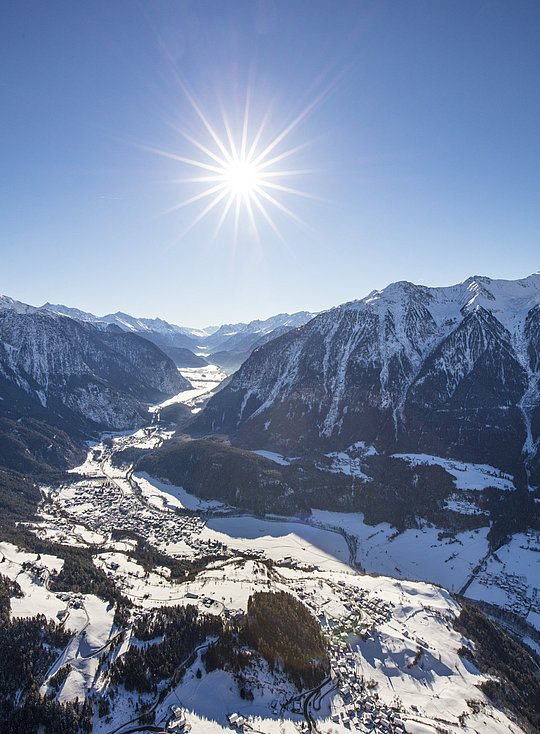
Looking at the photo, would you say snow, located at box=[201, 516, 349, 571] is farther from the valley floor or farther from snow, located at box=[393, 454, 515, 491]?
snow, located at box=[393, 454, 515, 491]

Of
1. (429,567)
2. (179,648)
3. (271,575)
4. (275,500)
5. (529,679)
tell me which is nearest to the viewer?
(179,648)

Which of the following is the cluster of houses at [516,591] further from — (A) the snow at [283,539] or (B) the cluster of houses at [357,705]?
(B) the cluster of houses at [357,705]

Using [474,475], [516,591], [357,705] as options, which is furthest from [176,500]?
[474,475]

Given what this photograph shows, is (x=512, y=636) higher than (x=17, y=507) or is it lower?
higher

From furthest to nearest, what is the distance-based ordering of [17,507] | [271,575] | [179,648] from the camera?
1. [17,507]
2. [271,575]
3. [179,648]

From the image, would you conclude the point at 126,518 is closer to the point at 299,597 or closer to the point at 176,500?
the point at 176,500

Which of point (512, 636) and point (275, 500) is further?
point (275, 500)

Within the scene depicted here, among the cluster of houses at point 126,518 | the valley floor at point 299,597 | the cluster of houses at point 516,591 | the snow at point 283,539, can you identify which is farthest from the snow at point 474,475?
the cluster of houses at point 126,518

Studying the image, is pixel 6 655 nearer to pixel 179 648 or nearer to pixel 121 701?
pixel 121 701

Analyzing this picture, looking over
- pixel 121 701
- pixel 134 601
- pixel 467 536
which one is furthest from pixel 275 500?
pixel 121 701
